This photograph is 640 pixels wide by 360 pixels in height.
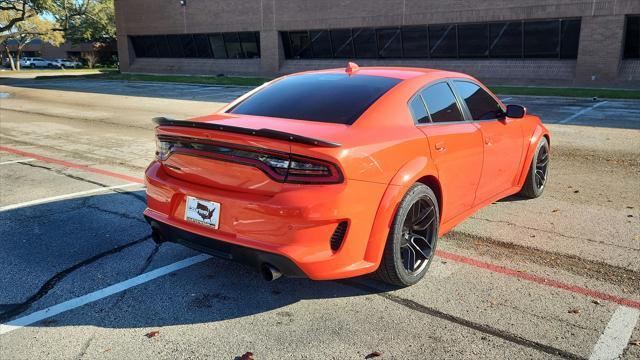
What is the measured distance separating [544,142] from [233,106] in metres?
3.83

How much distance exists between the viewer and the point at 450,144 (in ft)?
13.3

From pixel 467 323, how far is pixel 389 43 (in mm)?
28571

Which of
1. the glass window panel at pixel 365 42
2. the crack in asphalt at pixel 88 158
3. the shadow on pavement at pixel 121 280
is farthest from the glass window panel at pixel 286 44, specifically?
the shadow on pavement at pixel 121 280

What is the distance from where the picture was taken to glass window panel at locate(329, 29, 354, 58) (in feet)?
104

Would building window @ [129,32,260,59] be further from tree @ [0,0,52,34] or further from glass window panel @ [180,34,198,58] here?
tree @ [0,0,52,34]

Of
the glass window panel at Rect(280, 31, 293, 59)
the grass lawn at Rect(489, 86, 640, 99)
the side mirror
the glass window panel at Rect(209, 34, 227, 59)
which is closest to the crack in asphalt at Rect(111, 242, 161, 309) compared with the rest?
the side mirror

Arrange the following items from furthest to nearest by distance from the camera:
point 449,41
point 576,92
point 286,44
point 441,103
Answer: point 286,44, point 449,41, point 576,92, point 441,103

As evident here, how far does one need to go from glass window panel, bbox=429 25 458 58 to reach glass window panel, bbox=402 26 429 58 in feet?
1.17

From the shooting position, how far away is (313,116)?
12.3 ft

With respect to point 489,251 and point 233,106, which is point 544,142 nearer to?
point 489,251

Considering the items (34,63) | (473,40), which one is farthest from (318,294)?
(34,63)

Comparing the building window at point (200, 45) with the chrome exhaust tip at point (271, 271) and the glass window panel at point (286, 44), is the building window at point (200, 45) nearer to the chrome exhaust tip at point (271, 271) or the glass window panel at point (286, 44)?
the glass window panel at point (286, 44)

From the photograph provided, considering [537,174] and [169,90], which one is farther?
[169,90]

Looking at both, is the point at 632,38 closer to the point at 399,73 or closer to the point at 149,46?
the point at 399,73
